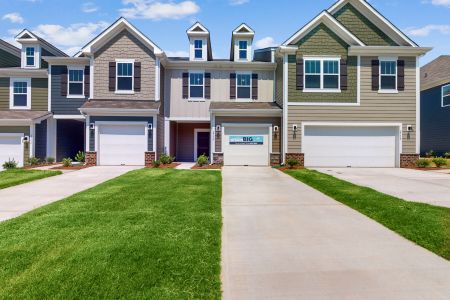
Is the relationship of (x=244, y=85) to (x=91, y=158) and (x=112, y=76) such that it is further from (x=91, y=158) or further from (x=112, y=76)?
(x=91, y=158)

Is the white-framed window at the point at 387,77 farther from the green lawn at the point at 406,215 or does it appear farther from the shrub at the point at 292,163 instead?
the green lawn at the point at 406,215

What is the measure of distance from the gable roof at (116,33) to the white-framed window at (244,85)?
5.25 m

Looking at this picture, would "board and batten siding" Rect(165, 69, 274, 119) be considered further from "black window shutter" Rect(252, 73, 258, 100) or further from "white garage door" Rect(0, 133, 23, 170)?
"white garage door" Rect(0, 133, 23, 170)

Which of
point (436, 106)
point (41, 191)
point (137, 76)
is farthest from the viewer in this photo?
point (436, 106)

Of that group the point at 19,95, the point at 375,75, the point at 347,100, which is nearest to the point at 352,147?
the point at 347,100

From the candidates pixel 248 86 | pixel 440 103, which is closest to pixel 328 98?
pixel 248 86

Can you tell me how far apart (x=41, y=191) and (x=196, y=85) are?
11.7 m

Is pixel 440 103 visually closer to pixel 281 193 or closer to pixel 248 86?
pixel 248 86

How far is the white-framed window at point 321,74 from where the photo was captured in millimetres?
16250

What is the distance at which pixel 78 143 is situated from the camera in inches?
870

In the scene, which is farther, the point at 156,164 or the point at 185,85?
the point at 185,85

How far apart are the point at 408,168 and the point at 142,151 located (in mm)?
15231

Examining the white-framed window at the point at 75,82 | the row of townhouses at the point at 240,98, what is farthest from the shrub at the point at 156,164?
the white-framed window at the point at 75,82

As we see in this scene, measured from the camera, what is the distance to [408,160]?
1631 cm
